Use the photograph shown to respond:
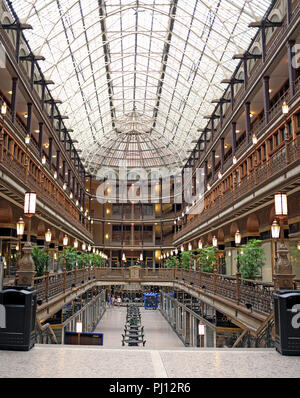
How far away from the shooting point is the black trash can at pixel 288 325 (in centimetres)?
660

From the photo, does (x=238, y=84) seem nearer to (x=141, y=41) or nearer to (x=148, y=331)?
(x=141, y=41)

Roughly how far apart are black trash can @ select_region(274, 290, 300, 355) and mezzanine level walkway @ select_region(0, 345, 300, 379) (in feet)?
0.58

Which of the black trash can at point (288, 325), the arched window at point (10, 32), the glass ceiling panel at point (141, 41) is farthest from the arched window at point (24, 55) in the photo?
the black trash can at point (288, 325)

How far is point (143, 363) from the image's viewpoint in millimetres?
5863

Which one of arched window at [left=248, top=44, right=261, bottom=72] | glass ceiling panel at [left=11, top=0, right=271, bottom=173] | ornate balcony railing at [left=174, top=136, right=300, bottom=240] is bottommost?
ornate balcony railing at [left=174, top=136, right=300, bottom=240]

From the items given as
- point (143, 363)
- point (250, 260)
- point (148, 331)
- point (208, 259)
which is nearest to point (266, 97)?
point (208, 259)

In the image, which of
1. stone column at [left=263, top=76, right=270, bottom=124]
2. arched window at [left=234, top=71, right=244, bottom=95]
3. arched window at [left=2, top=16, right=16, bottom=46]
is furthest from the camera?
arched window at [left=234, top=71, right=244, bottom=95]

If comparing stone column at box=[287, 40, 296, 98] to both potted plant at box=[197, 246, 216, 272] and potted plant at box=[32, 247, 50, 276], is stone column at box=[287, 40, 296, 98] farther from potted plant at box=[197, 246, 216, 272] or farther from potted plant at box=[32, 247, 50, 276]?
potted plant at box=[32, 247, 50, 276]

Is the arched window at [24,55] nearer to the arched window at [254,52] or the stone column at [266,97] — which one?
the arched window at [254,52]

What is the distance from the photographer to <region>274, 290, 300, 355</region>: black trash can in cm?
660

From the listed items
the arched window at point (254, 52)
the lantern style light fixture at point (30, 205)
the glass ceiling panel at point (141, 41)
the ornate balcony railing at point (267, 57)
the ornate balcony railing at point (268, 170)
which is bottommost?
the lantern style light fixture at point (30, 205)

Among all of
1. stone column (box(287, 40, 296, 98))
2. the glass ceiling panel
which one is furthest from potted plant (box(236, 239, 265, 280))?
the glass ceiling panel

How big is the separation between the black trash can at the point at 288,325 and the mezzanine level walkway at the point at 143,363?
0.18 m

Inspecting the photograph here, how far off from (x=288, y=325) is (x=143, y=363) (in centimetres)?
262
